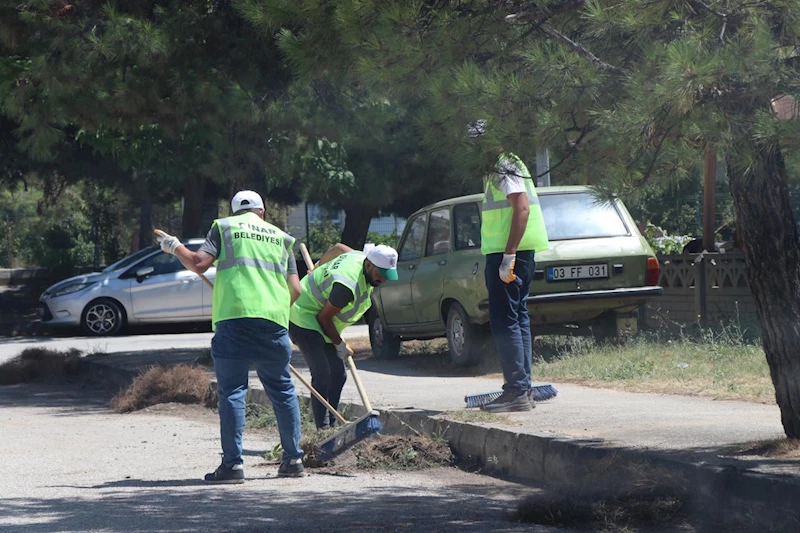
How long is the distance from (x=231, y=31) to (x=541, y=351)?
4636 mm

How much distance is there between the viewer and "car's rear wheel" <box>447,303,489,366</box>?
1127cm

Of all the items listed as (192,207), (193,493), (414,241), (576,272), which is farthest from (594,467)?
(192,207)

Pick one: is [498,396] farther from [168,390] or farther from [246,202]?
[168,390]

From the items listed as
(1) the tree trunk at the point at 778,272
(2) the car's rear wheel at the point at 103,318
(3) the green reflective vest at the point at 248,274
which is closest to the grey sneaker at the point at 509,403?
(3) the green reflective vest at the point at 248,274

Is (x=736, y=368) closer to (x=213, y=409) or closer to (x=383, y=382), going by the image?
(x=383, y=382)

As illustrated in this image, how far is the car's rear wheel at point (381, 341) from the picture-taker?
13.0 metres

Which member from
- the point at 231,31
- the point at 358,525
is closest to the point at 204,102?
the point at 231,31

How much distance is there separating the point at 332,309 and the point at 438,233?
4472 millimetres

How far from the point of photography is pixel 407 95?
6125 mm

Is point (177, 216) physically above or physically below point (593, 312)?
above

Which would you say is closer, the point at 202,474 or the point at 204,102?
the point at 202,474

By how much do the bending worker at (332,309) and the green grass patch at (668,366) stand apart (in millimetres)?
2636

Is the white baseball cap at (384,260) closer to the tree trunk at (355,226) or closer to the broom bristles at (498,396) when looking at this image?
Answer: the broom bristles at (498,396)

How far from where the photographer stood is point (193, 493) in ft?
21.3
